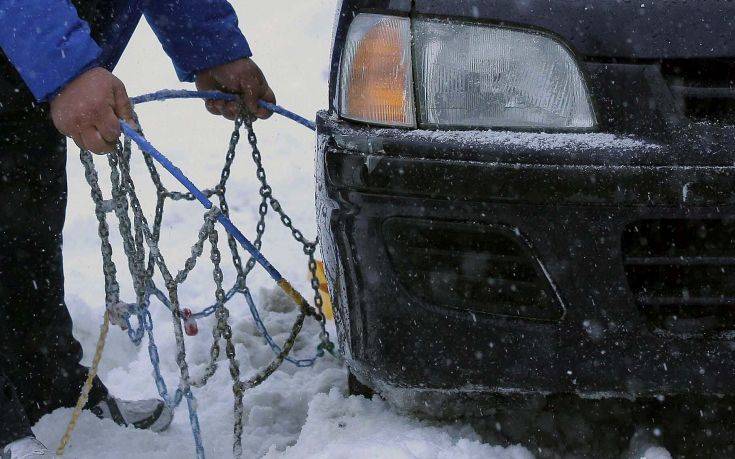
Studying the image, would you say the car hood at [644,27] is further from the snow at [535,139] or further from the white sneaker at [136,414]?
the white sneaker at [136,414]

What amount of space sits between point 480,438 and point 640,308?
0.53 m

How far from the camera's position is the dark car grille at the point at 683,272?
1.61 m

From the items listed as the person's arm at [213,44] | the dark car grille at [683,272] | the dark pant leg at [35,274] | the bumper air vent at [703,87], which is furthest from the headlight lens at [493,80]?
the dark pant leg at [35,274]

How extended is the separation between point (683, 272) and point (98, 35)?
168 centimetres

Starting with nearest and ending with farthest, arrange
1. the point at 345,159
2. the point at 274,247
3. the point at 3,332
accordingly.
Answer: the point at 345,159 → the point at 3,332 → the point at 274,247

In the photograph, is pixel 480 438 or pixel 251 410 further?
pixel 251 410

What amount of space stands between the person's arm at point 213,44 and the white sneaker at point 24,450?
1106 millimetres

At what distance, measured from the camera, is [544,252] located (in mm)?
1598

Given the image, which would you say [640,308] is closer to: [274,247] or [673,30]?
[673,30]

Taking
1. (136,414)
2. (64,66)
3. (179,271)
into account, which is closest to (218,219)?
(179,271)

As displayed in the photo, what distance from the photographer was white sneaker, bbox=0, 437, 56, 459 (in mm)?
2102

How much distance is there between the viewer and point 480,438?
1.93 m

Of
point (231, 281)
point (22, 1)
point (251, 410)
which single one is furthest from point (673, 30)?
point (231, 281)

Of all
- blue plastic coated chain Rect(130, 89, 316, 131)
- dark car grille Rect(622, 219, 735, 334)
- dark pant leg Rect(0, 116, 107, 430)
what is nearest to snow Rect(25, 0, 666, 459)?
dark pant leg Rect(0, 116, 107, 430)
